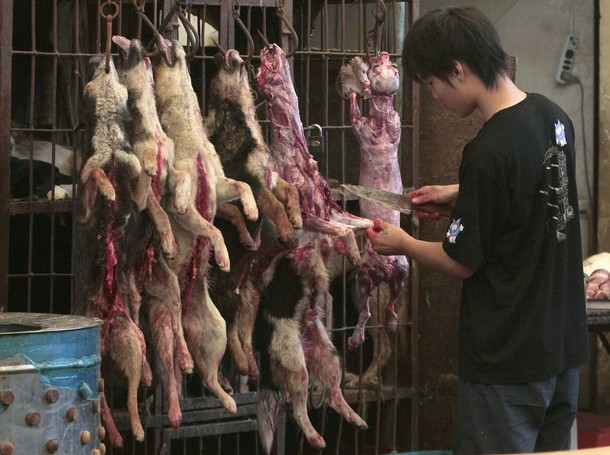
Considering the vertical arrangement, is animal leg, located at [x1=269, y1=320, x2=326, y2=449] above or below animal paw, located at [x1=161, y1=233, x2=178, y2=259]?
below

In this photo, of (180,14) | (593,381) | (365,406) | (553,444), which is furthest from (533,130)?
(593,381)

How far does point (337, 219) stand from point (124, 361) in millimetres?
1052

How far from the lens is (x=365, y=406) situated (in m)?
5.95

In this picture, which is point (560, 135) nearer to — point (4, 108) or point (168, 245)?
point (168, 245)

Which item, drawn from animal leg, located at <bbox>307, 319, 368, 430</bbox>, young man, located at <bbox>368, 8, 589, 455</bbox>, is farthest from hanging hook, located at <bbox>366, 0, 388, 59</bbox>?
animal leg, located at <bbox>307, 319, 368, 430</bbox>

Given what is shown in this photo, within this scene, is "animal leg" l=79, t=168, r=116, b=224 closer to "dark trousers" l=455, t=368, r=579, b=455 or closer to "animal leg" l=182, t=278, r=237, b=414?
"animal leg" l=182, t=278, r=237, b=414

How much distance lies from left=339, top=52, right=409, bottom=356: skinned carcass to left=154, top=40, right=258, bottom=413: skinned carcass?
0.79 meters

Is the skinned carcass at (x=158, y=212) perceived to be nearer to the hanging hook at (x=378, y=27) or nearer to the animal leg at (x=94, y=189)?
the animal leg at (x=94, y=189)

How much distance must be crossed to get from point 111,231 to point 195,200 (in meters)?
0.34

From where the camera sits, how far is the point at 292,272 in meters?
4.59

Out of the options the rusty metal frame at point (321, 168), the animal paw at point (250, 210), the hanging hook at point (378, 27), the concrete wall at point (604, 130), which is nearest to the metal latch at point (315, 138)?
the rusty metal frame at point (321, 168)

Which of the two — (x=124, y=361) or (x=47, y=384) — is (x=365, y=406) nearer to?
(x=124, y=361)

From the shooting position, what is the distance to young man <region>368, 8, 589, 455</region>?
3732mm

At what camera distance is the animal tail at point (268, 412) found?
15.1 feet
